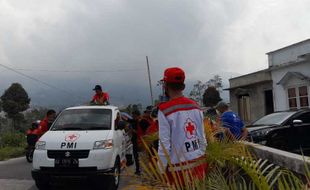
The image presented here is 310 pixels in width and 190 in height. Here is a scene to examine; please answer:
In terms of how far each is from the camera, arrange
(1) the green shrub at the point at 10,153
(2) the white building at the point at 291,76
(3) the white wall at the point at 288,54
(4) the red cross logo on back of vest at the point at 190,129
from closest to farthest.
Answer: (4) the red cross logo on back of vest at the point at 190,129
(1) the green shrub at the point at 10,153
(2) the white building at the point at 291,76
(3) the white wall at the point at 288,54

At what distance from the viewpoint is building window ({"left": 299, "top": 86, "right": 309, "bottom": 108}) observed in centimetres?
2232

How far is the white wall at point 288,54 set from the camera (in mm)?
22566

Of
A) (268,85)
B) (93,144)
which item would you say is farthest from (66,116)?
(268,85)

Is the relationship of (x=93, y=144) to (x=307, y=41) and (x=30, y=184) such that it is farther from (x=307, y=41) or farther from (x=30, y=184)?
(x=307, y=41)

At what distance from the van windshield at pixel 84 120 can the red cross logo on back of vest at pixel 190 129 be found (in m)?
5.38

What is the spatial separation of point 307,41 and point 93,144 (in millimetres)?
17527

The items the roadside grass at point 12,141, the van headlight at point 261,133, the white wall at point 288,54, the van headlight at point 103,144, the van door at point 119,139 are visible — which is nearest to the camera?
the van headlight at point 103,144

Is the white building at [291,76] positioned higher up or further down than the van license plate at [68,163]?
higher up

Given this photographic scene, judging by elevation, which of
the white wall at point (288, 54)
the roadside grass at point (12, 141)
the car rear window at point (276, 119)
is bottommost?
the roadside grass at point (12, 141)

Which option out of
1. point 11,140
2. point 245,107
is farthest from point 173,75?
point 245,107

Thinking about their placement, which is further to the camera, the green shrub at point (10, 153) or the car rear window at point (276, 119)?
the green shrub at point (10, 153)

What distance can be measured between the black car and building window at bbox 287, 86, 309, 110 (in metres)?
10.4

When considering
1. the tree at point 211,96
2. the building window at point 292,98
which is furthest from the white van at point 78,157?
the tree at point 211,96

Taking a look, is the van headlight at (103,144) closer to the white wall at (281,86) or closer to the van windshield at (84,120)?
the van windshield at (84,120)
